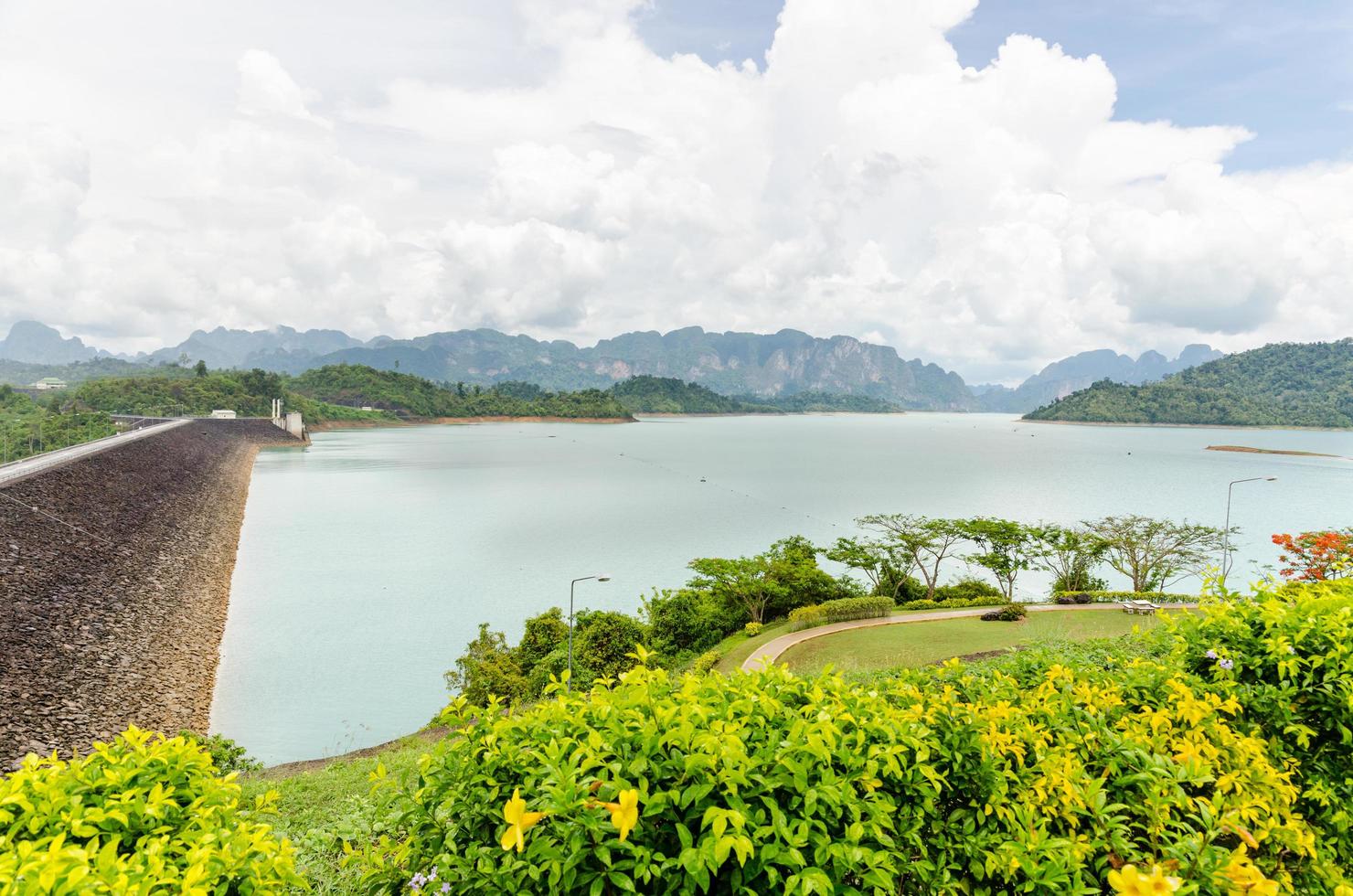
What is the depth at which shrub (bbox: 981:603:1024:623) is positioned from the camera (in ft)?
65.7

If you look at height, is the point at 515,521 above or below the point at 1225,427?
below

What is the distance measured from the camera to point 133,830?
2.33 metres

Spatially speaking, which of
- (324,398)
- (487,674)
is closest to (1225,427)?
(487,674)

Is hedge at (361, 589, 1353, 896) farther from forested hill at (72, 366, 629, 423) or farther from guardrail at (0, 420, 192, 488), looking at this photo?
forested hill at (72, 366, 629, 423)

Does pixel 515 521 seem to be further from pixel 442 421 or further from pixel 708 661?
pixel 442 421

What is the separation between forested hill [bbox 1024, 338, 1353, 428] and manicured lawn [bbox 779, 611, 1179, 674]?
18315 cm

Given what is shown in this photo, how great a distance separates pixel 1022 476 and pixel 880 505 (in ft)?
98.7

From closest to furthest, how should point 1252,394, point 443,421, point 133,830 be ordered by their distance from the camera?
1. point 133,830
2. point 443,421
3. point 1252,394

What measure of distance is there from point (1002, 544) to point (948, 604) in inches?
246

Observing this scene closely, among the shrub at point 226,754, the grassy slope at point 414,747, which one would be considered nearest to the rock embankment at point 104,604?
the shrub at point 226,754

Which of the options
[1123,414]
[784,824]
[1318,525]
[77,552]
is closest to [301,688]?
[77,552]

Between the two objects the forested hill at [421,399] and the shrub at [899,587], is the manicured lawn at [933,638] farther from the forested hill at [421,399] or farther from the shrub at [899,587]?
the forested hill at [421,399]

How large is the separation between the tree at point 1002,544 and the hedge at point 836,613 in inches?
349

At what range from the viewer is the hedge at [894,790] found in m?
2.14
